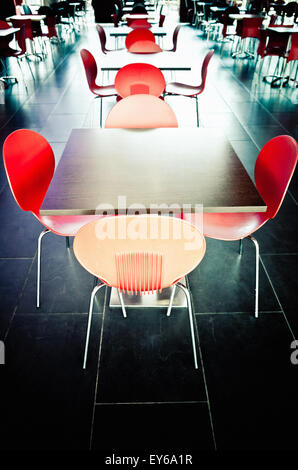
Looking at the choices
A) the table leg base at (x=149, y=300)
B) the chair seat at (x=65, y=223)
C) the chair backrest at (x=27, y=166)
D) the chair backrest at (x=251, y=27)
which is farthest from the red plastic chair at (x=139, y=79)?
the chair backrest at (x=251, y=27)

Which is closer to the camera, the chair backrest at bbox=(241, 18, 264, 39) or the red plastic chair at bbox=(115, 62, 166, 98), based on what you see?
the red plastic chair at bbox=(115, 62, 166, 98)

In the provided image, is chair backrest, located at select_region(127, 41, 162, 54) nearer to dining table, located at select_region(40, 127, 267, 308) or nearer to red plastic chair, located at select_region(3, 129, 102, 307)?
dining table, located at select_region(40, 127, 267, 308)

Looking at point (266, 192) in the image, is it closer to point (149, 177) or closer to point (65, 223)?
point (149, 177)

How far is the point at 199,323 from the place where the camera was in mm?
1806

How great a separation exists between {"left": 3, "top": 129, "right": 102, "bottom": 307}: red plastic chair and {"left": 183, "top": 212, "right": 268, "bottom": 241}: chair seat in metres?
0.68

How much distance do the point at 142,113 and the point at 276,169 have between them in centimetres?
112

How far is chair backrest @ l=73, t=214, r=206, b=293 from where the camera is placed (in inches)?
43.2

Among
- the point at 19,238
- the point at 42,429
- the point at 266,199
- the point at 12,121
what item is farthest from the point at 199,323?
the point at 12,121

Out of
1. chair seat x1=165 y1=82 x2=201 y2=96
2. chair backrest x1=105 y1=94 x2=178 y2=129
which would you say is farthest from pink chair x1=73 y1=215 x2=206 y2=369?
chair seat x1=165 y1=82 x2=201 y2=96

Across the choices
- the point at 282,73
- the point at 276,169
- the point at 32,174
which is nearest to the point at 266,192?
the point at 276,169

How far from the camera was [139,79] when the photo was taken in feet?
10.3

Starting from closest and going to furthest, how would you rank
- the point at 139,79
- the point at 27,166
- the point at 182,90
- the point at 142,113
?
the point at 27,166, the point at 142,113, the point at 139,79, the point at 182,90

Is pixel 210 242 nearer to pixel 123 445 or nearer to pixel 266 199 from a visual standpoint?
pixel 266 199
